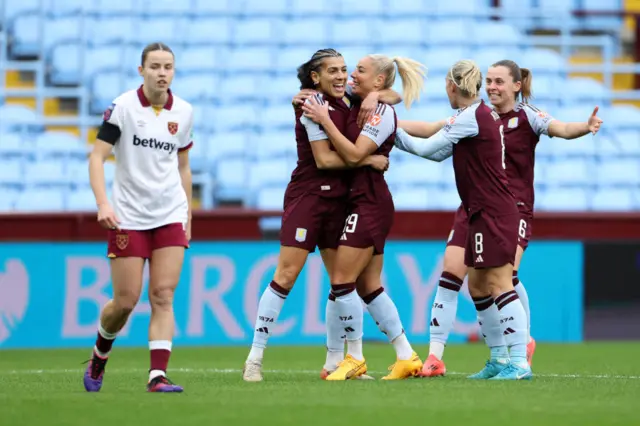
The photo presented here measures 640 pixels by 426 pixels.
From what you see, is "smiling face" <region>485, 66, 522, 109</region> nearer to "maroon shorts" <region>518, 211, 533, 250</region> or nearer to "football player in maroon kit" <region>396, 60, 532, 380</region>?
"football player in maroon kit" <region>396, 60, 532, 380</region>

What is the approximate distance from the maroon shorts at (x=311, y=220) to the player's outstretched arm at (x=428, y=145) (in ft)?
1.79

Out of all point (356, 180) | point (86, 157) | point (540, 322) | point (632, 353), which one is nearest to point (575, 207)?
point (540, 322)

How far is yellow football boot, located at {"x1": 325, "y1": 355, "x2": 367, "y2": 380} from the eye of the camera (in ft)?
24.4

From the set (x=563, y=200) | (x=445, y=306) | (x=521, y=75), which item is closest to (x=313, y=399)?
(x=445, y=306)

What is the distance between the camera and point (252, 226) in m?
12.0

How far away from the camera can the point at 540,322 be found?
40.6 feet

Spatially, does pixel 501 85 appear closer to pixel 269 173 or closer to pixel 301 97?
pixel 301 97

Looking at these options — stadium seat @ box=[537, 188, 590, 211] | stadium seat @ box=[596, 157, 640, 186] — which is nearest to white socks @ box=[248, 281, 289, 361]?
stadium seat @ box=[537, 188, 590, 211]

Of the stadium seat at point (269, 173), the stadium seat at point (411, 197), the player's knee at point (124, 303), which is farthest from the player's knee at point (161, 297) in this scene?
the stadium seat at point (269, 173)

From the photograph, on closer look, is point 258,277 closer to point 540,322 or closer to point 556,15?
point 540,322

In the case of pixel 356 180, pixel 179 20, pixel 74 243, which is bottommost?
pixel 74 243

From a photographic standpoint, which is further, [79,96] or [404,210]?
[79,96]

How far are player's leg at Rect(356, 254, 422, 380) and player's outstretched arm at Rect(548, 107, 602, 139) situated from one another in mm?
1480

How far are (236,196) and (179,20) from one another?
3.28 metres
